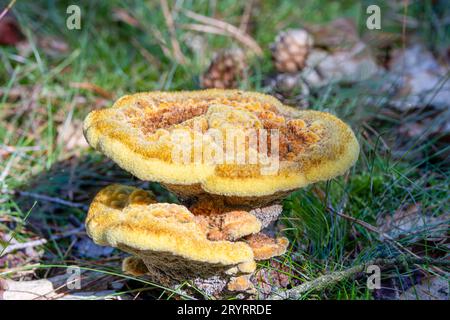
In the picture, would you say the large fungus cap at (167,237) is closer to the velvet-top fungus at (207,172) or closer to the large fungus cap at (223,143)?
the velvet-top fungus at (207,172)

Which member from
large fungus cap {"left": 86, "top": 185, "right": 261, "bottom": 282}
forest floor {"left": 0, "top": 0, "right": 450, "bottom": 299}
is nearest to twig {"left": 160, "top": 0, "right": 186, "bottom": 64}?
forest floor {"left": 0, "top": 0, "right": 450, "bottom": 299}

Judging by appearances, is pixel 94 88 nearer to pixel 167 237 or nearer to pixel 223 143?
pixel 223 143

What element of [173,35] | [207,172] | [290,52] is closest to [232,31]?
[173,35]

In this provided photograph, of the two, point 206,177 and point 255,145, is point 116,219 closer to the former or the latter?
point 206,177

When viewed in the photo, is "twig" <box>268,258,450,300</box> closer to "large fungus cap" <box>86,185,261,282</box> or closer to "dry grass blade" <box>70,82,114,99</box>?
"large fungus cap" <box>86,185,261,282</box>

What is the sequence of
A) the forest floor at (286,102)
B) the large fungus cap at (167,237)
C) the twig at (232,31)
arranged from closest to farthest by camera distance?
the large fungus cap at (167,237)
the forest floor at (286,102)
the twig at (232,31)

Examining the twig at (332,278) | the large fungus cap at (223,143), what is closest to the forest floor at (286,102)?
the twig at (332,278)
